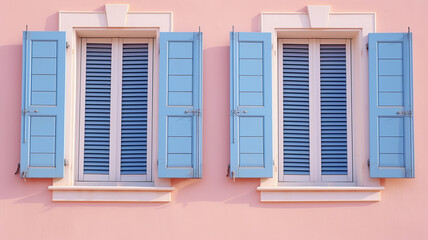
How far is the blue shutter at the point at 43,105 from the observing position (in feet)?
21.7

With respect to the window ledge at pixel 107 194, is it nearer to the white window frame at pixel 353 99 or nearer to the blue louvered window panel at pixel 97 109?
the blue louvered window panel at pixel 97 109

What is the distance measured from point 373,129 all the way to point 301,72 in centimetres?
104

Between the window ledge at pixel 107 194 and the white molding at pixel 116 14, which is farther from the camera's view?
the white molding at pixel 116 14

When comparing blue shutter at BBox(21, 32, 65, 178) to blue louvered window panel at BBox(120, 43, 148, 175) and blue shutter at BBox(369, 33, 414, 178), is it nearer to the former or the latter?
blue louvered window panel at BBox(120, 43, 148, 175)

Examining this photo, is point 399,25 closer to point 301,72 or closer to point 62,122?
point 301,72

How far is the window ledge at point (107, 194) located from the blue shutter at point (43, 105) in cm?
21

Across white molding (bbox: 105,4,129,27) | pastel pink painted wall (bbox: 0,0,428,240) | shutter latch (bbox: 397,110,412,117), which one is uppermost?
white molding (bbox: 105,4,129,27)

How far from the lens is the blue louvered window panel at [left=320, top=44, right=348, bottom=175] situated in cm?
696

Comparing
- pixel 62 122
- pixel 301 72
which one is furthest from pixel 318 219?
pixel 62 122

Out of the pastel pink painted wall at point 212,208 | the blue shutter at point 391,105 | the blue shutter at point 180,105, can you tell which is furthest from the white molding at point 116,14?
the blue shutter at point 391,105

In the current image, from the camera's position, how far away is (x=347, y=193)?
671 cm

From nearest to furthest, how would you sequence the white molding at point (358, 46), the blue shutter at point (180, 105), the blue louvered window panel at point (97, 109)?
the blue shutter at point (180, 105) → the white molding at point (358, 46) → the blue louvered window panel at point (97, 109)

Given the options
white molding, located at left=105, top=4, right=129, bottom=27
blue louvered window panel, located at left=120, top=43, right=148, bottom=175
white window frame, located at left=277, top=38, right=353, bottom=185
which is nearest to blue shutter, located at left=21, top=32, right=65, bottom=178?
white molding, located at left=105, top=4, right=129, bottom=27

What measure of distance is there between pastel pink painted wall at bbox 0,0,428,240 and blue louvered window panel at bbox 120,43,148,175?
0.51 m
